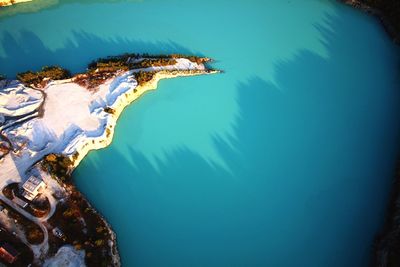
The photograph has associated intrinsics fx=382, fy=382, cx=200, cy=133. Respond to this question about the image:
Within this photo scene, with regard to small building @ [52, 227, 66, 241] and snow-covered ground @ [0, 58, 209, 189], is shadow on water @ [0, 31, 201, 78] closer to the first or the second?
snow-covered ground @ [0, 58, 209, 189]

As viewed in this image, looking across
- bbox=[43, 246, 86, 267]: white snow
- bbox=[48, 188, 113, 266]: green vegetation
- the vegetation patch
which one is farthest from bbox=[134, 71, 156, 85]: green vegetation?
the vegetation patch

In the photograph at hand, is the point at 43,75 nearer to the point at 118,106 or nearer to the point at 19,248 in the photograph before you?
the point at 118,106

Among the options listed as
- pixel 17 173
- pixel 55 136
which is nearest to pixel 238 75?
pixel 55 136

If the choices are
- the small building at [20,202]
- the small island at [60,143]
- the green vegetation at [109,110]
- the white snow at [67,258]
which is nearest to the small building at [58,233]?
the small island at [60,143]

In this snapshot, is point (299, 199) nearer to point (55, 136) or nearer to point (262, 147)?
point (262, 147)

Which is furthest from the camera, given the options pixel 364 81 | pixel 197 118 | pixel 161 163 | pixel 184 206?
pixel 364 81

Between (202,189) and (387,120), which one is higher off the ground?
(387,120)

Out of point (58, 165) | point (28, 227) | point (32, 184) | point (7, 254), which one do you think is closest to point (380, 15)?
point (58, 165)

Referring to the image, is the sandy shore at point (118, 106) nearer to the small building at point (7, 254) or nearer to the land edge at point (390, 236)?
the small building at point (7, 254)
